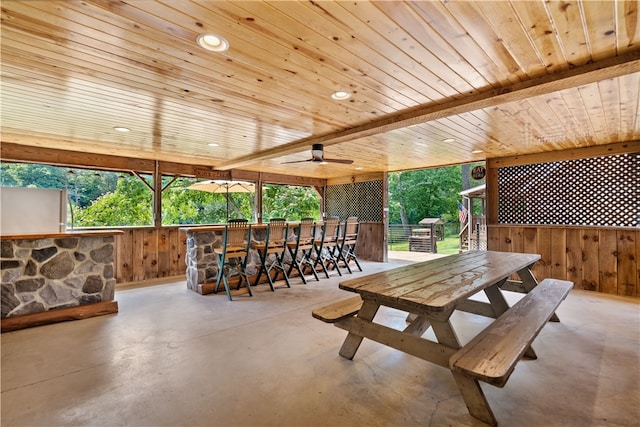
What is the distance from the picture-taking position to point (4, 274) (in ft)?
9.48

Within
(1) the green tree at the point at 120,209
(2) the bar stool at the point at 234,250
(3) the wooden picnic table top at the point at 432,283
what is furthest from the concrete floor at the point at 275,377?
(1) the green tree at the point at 120,209

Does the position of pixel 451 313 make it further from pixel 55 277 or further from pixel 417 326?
pixel 55 277

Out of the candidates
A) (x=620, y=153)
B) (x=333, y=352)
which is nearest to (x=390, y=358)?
(x=333, y=352)

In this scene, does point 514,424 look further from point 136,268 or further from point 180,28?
point 136,268

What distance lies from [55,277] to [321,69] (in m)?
A: 3.52

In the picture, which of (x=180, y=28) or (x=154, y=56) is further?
(x=154, y=56)

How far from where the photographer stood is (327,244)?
567 centimetres

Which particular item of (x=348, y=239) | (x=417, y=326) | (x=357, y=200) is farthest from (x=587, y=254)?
(x=357, y=200)

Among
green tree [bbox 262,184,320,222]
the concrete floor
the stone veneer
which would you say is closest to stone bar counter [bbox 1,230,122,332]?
the stone veneer

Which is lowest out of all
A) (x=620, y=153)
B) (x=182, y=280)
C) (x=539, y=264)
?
(x=182, y=280)

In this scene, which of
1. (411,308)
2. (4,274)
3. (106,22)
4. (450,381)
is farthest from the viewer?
(4,274)

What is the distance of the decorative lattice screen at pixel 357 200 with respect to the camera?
7.37 meters

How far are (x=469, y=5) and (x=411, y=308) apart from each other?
1.70 meters

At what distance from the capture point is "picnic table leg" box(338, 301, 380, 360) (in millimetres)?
2217
